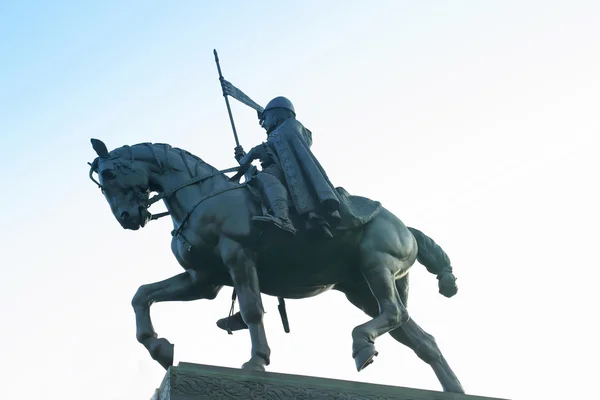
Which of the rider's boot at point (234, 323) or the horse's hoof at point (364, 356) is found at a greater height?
the rider's boot at point (234, 323)

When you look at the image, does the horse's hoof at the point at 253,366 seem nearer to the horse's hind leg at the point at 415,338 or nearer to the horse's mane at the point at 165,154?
the horse's hind leg at the point at 415,338

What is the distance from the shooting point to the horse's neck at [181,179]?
524 inches

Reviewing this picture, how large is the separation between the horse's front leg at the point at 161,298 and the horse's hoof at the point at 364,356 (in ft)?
7.06

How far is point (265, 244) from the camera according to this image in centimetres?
1298

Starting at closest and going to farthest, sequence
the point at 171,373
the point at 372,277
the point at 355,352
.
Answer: the point at 171,373, the point at 355,352, the point at 372,277

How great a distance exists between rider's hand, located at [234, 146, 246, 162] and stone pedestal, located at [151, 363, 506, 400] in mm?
4004

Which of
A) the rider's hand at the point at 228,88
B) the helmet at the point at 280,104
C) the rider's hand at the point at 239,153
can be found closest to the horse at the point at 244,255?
the rider's hand at the point at 239,153

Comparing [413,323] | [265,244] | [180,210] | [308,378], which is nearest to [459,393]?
[413,323]

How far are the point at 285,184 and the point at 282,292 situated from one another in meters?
1.39

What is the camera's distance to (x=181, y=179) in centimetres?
1353

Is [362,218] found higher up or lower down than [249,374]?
higher up

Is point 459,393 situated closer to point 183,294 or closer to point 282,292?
point 282,292

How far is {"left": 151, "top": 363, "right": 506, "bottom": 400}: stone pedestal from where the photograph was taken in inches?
443

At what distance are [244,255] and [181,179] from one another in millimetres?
1453
